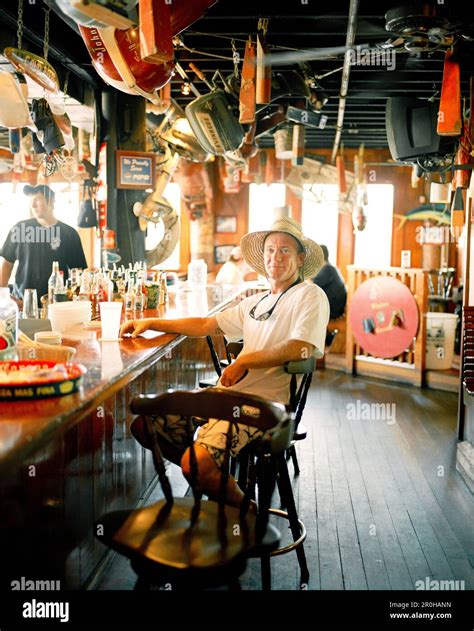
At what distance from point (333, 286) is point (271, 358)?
14.7 feet

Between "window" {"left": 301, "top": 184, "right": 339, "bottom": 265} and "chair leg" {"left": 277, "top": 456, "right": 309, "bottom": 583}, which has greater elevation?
"window" {"left": 301, "top": 184, "right": 339, "bottom": 265}

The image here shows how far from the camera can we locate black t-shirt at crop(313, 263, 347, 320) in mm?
7379

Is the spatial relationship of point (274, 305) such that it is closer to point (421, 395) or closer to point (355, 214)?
point (421, 395)

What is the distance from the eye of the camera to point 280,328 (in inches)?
131

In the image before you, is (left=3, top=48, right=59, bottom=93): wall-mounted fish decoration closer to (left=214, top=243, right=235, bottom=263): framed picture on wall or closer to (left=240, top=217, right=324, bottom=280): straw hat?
(left=240, top=217, right=324, bottom=280): straw hat

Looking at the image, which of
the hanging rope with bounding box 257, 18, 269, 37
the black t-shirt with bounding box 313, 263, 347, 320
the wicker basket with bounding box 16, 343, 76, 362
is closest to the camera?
the wicker basket with bounding box 16, 343, 76, 362

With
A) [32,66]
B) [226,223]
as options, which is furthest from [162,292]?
[226,223]

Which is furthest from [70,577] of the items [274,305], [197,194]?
[197,194]

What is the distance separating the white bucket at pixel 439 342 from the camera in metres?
7.57

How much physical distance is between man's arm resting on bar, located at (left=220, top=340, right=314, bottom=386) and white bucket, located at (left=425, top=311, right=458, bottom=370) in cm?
480

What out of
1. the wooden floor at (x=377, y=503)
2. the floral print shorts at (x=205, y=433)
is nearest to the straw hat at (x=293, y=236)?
the floral print shorts at (x=205, y=433)

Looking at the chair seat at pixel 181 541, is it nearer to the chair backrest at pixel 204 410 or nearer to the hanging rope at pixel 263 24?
the chair backrest at pixel 204 410

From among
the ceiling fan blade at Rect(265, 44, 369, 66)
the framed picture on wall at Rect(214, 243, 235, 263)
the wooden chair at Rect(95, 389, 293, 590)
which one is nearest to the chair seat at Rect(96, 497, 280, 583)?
the wooden chair at Rect(95, 389, 293, 590)

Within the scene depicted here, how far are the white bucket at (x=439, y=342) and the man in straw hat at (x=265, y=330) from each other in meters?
4.22
